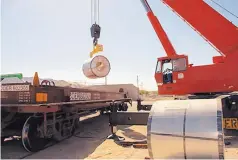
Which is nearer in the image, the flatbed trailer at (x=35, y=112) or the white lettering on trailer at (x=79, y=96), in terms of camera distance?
the flatbed trailer at (x=35, y=112)

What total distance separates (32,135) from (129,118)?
229cm

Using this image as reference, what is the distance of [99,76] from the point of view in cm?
987

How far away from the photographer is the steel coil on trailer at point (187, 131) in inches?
140

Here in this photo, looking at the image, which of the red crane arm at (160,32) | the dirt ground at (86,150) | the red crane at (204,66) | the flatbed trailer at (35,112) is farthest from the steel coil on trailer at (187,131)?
the red crane arm at (160,32)

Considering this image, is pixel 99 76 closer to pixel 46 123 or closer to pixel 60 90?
pixel 60 90

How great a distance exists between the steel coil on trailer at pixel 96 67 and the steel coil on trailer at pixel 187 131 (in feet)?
18.5

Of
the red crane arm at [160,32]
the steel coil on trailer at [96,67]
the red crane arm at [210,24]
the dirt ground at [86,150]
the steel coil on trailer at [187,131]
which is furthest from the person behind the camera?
the red crane arm at [160,32]

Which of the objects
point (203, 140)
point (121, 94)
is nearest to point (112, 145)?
point (203, 140)

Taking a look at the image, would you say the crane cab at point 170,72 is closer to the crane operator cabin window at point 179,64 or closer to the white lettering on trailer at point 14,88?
the crane operator cabin window at point 179,64

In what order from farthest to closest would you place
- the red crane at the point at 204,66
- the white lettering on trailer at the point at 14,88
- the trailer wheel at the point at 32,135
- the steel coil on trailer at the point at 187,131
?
the red crane at the point at 204,66 → the white lettering on trailer at the point at 14,88 → the trailer wheel at the point at 32,135 → the steel coil on trailer at the point at 187,131

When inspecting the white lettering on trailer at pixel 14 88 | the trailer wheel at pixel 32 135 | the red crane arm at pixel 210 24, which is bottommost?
the trailer wheel at pixel 32 135

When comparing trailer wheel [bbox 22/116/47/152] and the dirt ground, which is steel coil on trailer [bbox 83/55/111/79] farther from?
trailer wheel [bbox 22/116/47/152]

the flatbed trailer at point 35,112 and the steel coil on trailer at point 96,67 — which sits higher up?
the steel coil on trailer at point 96,67

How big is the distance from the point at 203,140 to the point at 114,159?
7.02ft
